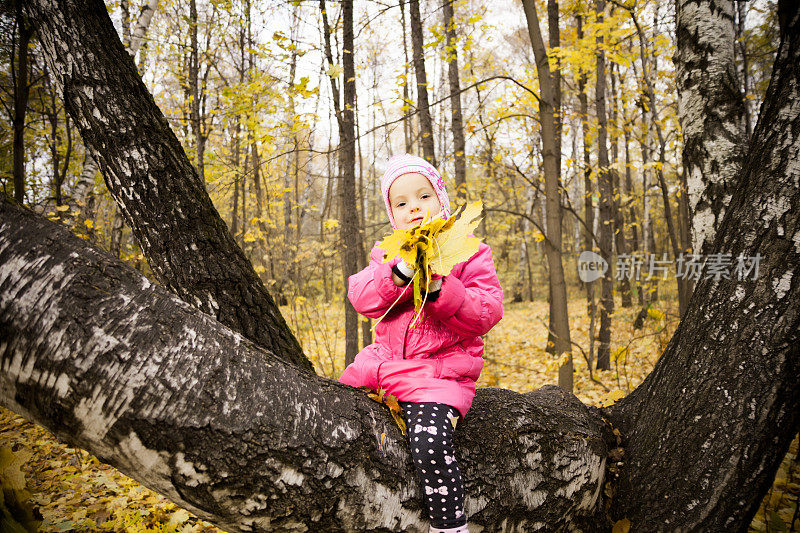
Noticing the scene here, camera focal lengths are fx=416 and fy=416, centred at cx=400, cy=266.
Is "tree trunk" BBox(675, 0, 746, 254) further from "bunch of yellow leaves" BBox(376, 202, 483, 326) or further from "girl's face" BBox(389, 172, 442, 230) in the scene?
"bunch of yellow leaves" BBox(376, 202, 483, 326)

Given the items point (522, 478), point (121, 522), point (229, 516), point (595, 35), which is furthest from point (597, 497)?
point (595, 35)

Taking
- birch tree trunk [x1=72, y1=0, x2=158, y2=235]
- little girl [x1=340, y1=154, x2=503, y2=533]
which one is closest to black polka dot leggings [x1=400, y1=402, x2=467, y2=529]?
little girl [x1=340, y1=154, x2=503, y2=533]

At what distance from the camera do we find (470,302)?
5.09 ft

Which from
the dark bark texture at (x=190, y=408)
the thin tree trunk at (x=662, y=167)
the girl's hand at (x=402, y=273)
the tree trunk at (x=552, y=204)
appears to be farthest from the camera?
the thin tree trunk at (x=662, y=167)

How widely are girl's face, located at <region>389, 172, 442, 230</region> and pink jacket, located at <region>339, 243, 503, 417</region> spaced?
20 cm

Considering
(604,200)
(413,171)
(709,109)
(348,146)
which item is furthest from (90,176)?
(604,200)

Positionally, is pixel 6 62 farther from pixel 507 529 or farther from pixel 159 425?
pixel 507 529

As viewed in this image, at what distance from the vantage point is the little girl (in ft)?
4.58

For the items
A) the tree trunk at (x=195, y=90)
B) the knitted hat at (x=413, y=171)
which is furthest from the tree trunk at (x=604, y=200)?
the tree trunk at (x=195, y=90)

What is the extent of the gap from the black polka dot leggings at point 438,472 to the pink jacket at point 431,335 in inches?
5.3

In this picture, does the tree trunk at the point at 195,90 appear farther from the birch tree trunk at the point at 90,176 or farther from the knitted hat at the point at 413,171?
the knitted hat at the point at 413,171

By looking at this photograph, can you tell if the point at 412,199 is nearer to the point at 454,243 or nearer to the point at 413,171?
the point at 413,171

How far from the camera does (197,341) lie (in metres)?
1.18

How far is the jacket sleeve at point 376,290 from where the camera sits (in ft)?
5.19
